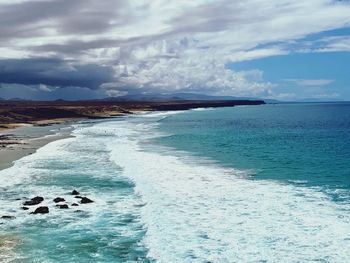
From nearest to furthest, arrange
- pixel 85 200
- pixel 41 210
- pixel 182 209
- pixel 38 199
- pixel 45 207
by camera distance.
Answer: pixel 41 210 < pixel 45 207 < pixel 182 209 < pixel 85 200 < pixel 38 199

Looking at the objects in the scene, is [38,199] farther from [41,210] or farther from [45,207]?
[41,210]

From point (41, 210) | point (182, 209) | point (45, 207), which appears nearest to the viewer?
point (41, 210)

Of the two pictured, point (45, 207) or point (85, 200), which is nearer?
point (45, 207)

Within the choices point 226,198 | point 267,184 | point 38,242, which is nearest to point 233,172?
point 267,184

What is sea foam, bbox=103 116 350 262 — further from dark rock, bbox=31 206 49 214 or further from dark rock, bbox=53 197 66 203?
dark rock, bbox=31 206 49 214

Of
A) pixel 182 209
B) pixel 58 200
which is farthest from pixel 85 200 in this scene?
pixel 182 209

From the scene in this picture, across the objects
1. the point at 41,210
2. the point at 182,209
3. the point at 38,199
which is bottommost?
the point at 182,209

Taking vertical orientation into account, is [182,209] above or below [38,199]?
below

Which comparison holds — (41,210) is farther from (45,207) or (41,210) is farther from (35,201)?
(35,201)

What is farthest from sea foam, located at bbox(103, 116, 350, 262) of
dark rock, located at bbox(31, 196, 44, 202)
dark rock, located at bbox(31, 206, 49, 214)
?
dark rock, located at bbox(31, 196, 44, 202)

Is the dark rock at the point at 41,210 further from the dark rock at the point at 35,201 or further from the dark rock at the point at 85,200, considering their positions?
the dark rock at the point at 85,200
